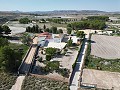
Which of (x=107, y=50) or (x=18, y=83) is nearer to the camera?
(x=18, y=83)

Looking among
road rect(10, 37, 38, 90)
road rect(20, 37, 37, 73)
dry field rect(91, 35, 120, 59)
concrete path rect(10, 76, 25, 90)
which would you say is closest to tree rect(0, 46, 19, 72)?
road rect(20, 37, 37, 73)

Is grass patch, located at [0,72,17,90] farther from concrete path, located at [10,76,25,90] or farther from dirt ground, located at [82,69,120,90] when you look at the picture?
dirt ground, located at [82,69,120,90]

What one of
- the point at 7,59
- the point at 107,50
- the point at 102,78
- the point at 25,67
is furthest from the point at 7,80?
the point at 107,50

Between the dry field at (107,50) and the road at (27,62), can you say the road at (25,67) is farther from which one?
the dry field at (107,50)

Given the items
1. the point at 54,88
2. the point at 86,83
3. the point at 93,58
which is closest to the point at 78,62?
the point at 93,58

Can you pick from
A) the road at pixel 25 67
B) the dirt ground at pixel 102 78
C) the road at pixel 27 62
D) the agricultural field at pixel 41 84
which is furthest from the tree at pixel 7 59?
the dirt ground at pixel 102 78

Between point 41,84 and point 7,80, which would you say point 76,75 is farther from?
point 7,80
